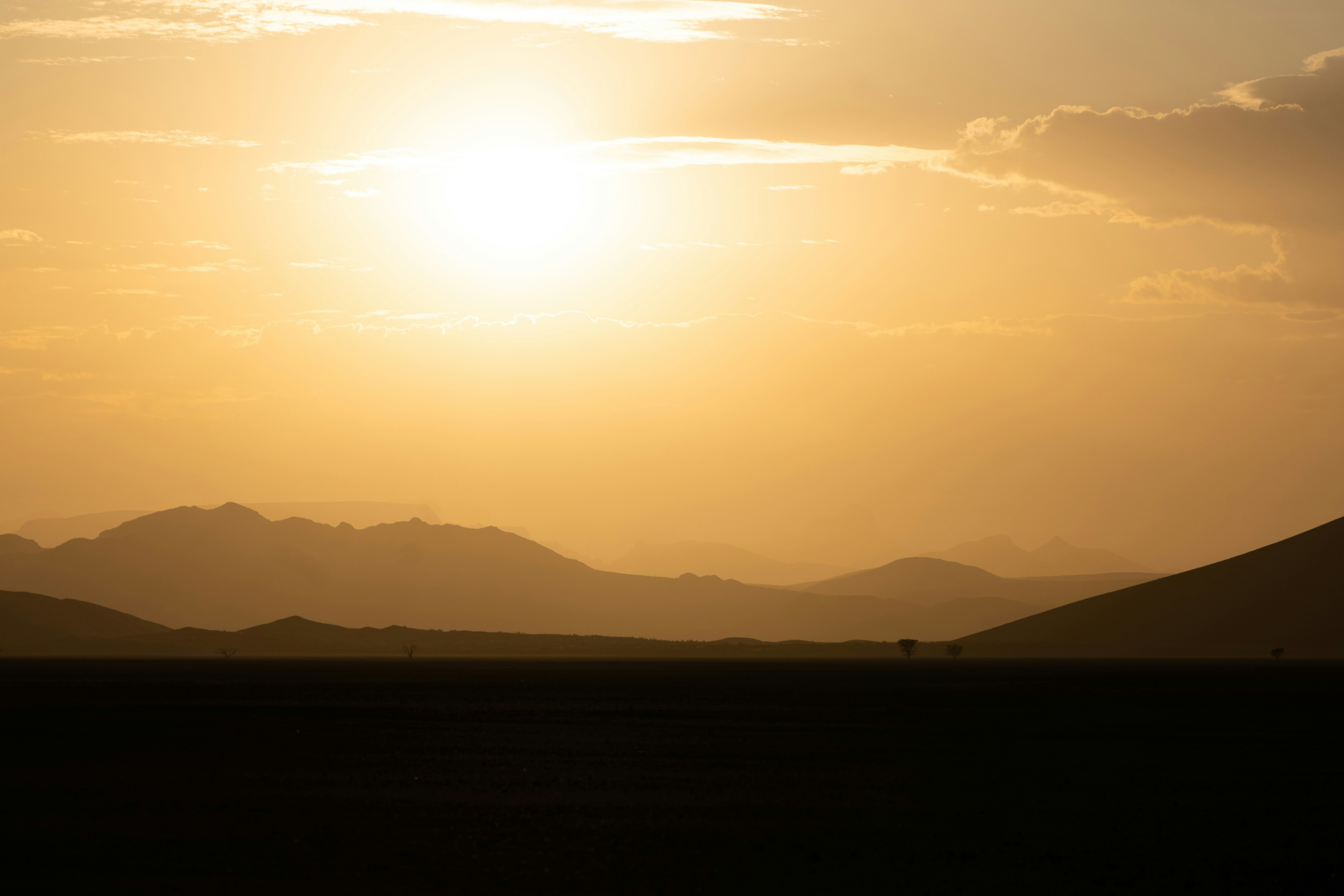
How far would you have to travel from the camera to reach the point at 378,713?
58.0 meters

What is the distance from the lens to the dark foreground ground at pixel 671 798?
20.1m

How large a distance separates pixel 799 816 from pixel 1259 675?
94750 millimetres

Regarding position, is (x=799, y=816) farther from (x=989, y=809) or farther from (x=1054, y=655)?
(x=1054, y=655)

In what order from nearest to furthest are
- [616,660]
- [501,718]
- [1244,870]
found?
1. [1244,870]
2. [501,718]
3. [616,660]

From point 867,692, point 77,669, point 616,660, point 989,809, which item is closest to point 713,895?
point 989,809

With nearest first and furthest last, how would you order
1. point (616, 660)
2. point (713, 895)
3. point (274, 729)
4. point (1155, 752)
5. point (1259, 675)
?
point (713, 895) < point (1155, 752) < point (274, 729) < point (1259, 675) < point (616, 660)

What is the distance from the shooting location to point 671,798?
29.0 meters

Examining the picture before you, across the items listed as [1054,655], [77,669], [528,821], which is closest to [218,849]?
[528,821]

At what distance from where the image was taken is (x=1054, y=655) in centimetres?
19612

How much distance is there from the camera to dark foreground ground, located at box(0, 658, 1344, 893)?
20141mm

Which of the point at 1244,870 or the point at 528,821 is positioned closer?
the point at 1244,870

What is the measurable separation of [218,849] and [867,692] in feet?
203

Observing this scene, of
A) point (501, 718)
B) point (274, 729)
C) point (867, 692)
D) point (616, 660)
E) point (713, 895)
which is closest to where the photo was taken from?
point (713, 895)

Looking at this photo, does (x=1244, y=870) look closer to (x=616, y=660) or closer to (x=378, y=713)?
(x=378, y=713)
